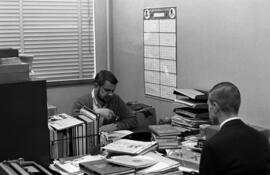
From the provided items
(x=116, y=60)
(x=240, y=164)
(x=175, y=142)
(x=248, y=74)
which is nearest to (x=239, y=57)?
(x=248, y=74)

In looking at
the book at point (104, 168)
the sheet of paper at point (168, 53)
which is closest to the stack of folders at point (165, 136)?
the book at point (104, 168)

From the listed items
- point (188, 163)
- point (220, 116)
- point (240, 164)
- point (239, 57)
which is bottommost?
point (188, 163)

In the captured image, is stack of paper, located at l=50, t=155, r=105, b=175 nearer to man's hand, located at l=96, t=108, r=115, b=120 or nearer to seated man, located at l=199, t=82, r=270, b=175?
seated man, located at l=199, t=82, r=270, b=175

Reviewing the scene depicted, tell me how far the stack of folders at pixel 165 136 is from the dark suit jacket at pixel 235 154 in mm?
1085

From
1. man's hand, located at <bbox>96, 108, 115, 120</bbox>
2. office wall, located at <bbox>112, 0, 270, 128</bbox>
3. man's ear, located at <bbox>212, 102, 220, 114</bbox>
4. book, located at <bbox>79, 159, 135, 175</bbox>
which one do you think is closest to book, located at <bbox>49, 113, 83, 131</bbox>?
book, located at <bbox>79, 159, 135, 175</bbox>

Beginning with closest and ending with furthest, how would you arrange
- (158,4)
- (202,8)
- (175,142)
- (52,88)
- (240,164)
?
1. (240,164)
2. (175,142)
3. (202,8)
4. (158,4)
5. (52,88)

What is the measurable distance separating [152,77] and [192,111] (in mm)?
1083

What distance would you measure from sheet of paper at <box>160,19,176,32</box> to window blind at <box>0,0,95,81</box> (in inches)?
49.6

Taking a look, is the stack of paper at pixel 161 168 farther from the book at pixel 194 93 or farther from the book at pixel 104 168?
the book at pixel 194 93

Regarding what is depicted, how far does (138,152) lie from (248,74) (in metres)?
1.27

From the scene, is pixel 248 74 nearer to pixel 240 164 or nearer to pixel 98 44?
pixel 240 164

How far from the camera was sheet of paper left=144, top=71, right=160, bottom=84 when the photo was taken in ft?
15.4

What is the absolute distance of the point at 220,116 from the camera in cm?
251

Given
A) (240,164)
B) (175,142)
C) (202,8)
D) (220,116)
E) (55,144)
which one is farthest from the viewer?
(202,8)
